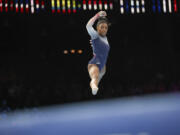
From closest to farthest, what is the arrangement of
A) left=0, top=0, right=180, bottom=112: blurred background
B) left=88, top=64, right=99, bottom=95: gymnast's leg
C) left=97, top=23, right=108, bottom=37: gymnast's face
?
left=88, top=64, right=99, bottom=95: gymnast's leg
left=97, top=23, right=108, bottom=37: gymnast's face
left=0, top=0, right=180, bottom=112: blurred background

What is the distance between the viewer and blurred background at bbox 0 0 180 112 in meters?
9.33

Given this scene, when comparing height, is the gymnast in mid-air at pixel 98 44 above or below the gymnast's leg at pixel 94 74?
above

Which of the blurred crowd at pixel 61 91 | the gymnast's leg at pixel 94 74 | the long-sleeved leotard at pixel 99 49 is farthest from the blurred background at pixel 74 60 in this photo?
the gymnast's leg at pixel 94 74

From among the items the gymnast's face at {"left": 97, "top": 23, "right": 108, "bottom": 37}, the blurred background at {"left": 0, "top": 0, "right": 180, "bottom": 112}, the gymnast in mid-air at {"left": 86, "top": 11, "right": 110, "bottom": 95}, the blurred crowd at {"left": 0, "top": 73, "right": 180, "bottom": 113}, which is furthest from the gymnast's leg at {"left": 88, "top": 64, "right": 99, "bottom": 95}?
the blurred crowd at {"left": 0, "top": 73, "right": 180, "bottom": 113}

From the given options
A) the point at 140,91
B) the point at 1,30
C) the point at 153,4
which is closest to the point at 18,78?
the point at 1,30

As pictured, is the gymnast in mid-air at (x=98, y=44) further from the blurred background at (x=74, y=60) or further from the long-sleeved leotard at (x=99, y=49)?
the blurred background at (x=74, y=60)

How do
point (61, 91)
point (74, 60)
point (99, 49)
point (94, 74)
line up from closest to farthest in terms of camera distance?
point (94, 74) → point (99, 49) → point (74, 60) → point (61, 91)

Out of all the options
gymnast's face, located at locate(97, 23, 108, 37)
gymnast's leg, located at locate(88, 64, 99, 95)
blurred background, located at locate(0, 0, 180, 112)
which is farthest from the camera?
blurred background, located at locate(0, 0, 180, 112)

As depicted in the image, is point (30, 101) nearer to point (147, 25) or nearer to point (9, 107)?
point (9, 107)

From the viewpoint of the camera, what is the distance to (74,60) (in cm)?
961

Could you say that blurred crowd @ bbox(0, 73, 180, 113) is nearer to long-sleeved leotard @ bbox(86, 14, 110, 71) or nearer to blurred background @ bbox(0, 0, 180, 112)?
blurred background @ bbox(0, 0, 180, 112)

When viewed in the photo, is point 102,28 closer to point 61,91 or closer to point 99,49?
point 99,49

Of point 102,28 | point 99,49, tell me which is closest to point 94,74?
point 99,49

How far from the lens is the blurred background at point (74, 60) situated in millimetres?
9333
